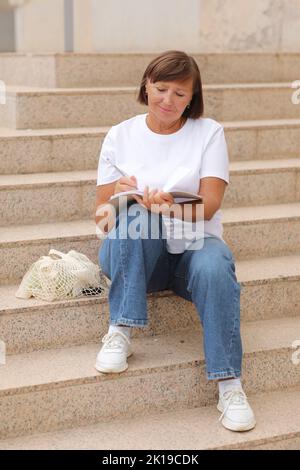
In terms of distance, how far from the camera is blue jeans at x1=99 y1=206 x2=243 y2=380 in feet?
8.16

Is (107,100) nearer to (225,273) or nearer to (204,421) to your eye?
(225,273)

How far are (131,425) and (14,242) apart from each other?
922 mm

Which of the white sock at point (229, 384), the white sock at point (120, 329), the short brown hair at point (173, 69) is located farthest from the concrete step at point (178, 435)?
the short brown hair at point (173, 69)

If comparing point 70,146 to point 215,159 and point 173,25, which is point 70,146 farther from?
point 173,25

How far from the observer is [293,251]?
345 centimetres

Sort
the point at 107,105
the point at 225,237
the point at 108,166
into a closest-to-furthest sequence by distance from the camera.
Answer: the point at 108,166 < the point at 225,237 < the point at 107,105

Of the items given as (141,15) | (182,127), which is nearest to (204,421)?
(182,127)

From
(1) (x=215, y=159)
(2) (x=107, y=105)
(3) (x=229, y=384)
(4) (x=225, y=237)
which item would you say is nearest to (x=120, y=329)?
(3) (x=229, y=384)

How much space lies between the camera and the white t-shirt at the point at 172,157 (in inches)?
105

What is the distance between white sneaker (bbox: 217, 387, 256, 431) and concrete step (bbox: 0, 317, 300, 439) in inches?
7.2

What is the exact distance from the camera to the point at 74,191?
3305mm

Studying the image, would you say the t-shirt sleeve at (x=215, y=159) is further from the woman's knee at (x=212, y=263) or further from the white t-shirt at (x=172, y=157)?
the woman's knee at (x=212, y=263)

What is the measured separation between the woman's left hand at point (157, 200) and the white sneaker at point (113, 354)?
0.49 m

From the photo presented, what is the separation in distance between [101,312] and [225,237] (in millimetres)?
779
